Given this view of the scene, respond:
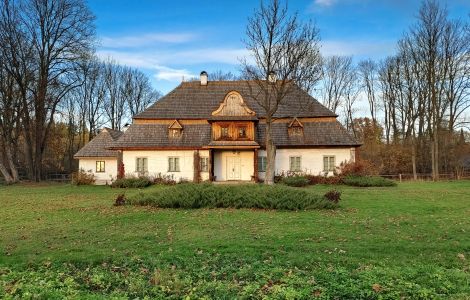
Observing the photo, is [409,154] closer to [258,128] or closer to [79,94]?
[258,128]

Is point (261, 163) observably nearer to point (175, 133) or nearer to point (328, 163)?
point (328, 163)

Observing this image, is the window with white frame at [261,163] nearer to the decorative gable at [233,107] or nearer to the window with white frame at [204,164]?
the decorative gable at [233,107]

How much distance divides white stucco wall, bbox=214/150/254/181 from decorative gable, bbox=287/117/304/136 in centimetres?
364

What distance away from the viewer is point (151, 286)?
5844mm

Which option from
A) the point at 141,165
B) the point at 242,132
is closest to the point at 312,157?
the point at 242,132

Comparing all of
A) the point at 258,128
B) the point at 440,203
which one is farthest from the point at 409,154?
the point at 440,203

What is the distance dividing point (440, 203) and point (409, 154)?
27.8 m

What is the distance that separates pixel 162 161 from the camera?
30219 mm

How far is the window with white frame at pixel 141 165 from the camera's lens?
30172 millimetres

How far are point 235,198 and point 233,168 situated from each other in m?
16.1

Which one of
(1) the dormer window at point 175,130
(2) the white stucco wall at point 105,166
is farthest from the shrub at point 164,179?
(2) the white stucco wall at point 105,166

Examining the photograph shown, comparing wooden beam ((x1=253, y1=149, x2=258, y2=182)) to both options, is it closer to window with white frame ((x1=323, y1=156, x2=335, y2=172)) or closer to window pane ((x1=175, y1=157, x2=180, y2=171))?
window with white frame ((x1=323, y1=156, x2=335, y2=172))

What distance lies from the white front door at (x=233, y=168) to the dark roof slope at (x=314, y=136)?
241cm

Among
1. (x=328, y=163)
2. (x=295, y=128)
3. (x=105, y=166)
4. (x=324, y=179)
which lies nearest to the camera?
(x=324, y=179)
